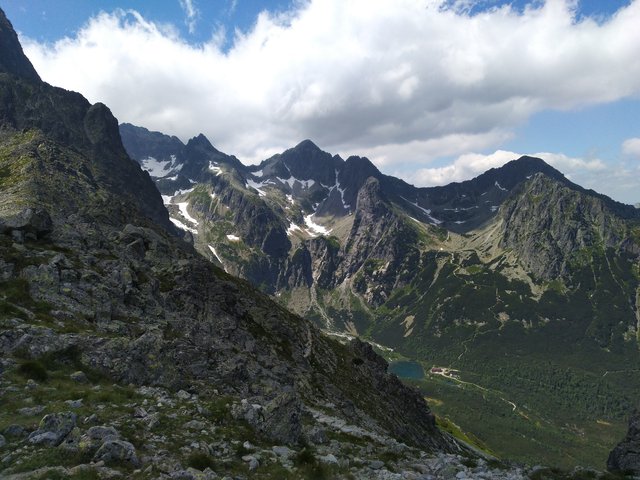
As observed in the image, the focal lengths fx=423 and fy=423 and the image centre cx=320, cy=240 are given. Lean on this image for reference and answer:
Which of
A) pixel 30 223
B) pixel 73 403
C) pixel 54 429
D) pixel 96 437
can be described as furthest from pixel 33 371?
pixel 30 223

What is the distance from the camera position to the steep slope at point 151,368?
1723cm

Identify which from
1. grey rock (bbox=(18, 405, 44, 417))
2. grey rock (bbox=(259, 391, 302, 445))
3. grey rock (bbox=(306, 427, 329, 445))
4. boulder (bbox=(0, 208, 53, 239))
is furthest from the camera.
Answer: boulder (bbox=(0, 208, 53, 239))

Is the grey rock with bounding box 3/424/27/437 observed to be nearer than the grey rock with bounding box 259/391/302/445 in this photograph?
Yes

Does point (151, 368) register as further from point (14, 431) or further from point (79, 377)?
point (14, 431)

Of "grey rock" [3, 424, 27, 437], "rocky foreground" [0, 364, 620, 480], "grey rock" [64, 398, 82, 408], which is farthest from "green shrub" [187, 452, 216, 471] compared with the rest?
"grey rock" [64, 398, 82, 408]

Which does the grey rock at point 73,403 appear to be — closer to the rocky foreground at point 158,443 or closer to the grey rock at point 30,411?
the rocky foreground at point 158,443

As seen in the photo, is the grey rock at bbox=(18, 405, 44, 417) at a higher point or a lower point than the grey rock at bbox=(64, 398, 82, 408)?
lower

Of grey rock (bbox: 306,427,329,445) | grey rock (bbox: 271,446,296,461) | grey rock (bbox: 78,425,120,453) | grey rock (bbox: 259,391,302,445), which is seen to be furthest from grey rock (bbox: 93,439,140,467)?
grey rock (bbox: 306,427,329,445)

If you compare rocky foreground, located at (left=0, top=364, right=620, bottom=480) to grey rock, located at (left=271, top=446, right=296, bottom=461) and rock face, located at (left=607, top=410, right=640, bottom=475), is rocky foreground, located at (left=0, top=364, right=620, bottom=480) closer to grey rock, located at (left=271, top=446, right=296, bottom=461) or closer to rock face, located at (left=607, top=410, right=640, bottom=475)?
grey rock, located at (left=271, top=446, right=296, bottom=461)

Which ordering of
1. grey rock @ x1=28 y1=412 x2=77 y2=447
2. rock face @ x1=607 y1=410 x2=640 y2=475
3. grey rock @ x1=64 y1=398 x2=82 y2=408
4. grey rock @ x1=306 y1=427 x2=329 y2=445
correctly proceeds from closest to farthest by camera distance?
grey rock @ x1=28 y1=412 x2=77 y2=447, grey rock @ x1=64 y1=398 x2=82 y2=408, grey rock @ x1=306 y1=427 x2=329 y2=445, rock face @ x1=607 y1=410 x2=640 y2=475

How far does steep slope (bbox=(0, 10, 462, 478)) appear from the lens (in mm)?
17234

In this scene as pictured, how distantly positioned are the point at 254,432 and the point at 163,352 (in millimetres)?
10870

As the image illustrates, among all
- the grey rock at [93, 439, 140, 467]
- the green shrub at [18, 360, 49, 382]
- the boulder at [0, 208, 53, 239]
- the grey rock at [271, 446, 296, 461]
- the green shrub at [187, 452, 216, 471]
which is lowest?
the grey rock at [271, 446, 296, 461]

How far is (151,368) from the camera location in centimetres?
2809
